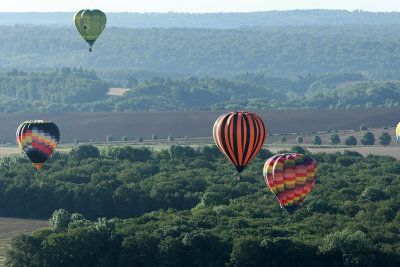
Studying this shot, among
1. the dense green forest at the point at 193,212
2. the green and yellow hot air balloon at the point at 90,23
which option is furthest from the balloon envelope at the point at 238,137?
the green and yellow hot air balloon at the point at 90,23

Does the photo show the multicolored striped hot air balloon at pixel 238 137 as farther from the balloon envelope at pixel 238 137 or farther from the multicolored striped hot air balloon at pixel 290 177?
the multicolored striped hot air balloon at pixel 290 177

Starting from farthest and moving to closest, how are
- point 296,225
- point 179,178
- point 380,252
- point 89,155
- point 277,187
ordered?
point 89,155 → point 179,178 → point 296,225 → point 277,187 → point 380,252

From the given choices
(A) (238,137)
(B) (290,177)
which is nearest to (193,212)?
(A) (238,137)

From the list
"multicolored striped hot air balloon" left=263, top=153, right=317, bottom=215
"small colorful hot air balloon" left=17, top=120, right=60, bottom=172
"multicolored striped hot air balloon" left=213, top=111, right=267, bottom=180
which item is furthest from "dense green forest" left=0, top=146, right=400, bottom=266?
"small colorful hot air balloon" left=17, top=120, right=60, bottom=172

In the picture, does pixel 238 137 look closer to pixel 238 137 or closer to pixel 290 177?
pixel 238 137

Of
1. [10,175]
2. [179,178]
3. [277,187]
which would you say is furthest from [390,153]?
[277,187]

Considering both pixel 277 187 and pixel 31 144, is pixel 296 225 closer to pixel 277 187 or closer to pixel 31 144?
pixel 277 187
